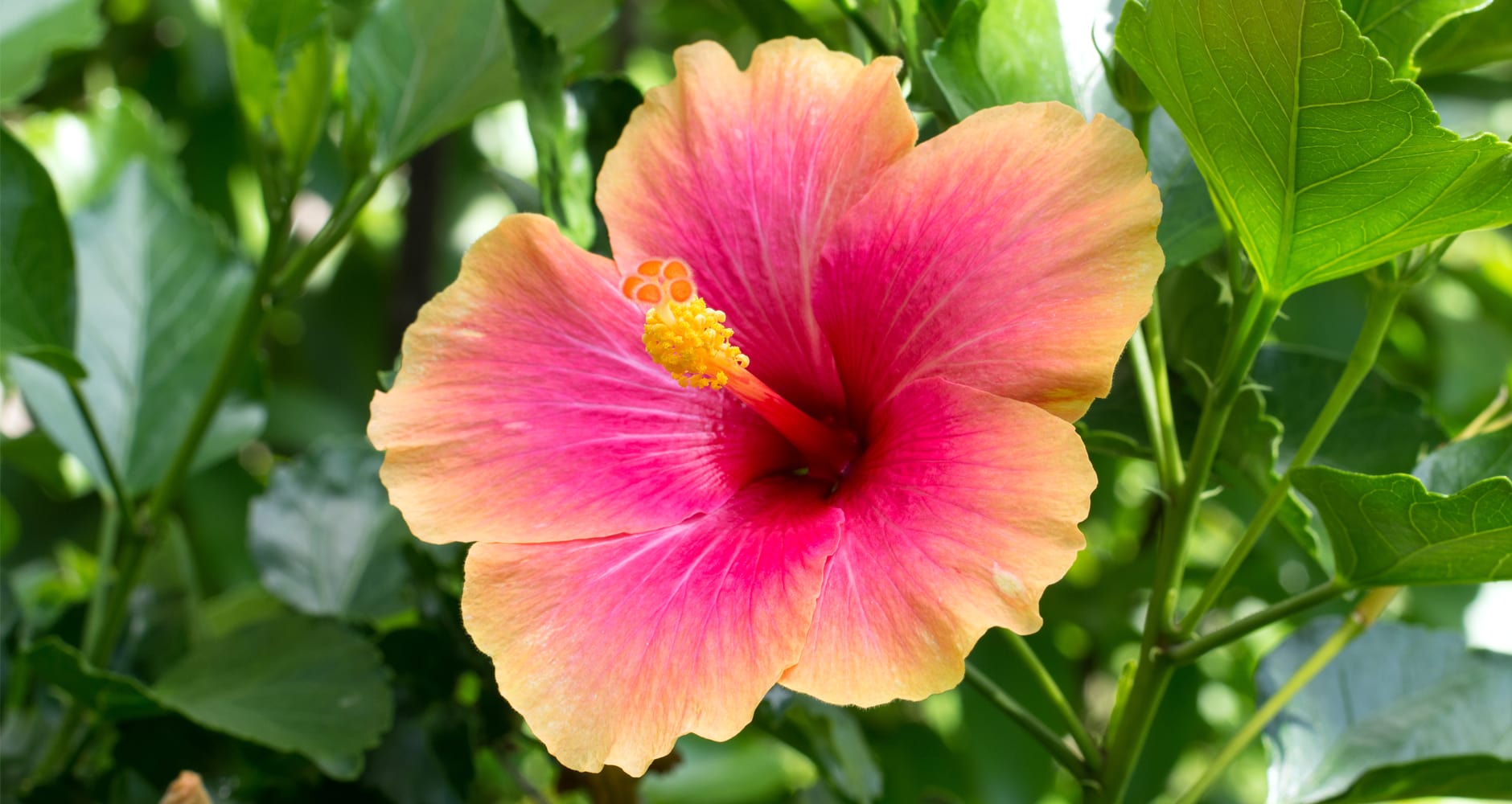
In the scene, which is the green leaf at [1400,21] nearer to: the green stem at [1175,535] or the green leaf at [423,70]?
the green stem at [1175,535]

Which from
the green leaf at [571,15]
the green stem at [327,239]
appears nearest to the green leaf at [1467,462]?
the green leaf at [571,15]

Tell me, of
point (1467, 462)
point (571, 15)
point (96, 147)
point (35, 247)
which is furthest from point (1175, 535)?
point (96, 147)

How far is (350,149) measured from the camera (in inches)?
40.1

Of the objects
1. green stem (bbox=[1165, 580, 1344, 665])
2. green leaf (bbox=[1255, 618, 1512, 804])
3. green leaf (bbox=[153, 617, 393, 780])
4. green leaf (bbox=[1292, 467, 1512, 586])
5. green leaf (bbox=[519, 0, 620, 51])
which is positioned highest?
green leaf (bbox=[519, 0, 620, 51])

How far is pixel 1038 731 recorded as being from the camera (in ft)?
2.65

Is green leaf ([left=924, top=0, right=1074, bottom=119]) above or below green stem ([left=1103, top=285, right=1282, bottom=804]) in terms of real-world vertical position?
above

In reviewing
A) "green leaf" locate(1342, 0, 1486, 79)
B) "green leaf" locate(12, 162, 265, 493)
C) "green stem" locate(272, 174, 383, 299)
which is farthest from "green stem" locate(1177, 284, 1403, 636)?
"green leaf" locate(12, 162, 265, 493)

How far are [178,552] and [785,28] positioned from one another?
0.83 m

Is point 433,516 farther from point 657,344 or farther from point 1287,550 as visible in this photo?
point 1287,550

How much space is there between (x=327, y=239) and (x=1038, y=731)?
0.65m

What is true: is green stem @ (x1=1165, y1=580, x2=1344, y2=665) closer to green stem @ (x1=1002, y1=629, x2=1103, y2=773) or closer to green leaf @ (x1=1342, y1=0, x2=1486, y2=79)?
green stem @ (x1=1002, y1=629, x2=1103, y2=773)

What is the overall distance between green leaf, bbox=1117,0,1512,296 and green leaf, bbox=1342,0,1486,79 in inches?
4.8

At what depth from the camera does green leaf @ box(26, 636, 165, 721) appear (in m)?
0.92

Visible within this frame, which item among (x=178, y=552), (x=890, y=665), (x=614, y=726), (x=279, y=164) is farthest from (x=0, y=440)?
(x=890, y=665)
